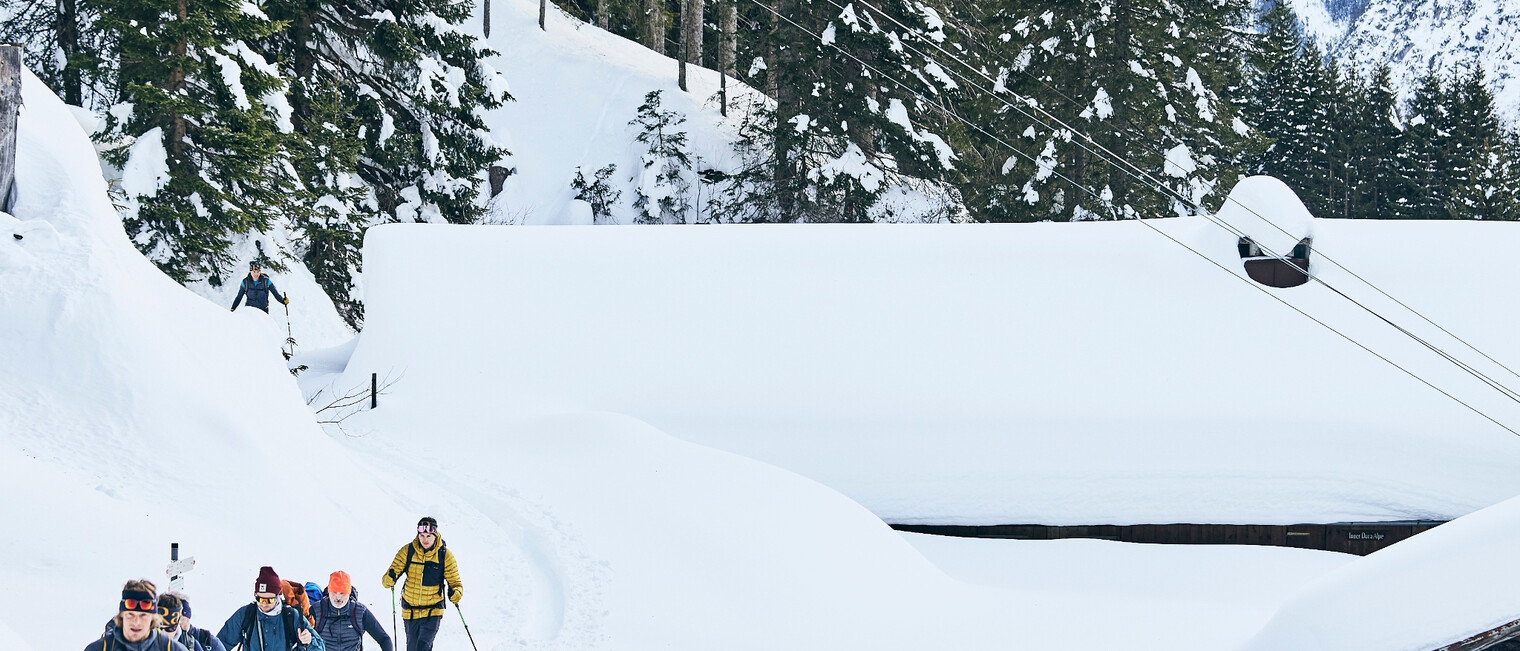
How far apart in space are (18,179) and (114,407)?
2.83 m

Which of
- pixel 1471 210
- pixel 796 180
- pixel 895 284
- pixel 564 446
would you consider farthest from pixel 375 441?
pixel 1471 210

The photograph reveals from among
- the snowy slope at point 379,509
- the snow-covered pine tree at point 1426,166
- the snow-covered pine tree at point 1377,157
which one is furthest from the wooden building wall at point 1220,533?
the snow-covered pine tree at point 1377,157

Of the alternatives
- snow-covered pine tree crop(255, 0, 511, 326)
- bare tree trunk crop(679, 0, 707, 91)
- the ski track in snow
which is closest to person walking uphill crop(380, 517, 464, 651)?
the ski track in snow

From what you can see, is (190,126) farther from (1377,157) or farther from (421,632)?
(1377,157)

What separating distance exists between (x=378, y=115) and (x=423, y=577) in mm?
18735

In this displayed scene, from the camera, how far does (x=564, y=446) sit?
45.2ft

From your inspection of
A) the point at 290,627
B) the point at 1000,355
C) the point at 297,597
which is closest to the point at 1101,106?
the point at 1000,355

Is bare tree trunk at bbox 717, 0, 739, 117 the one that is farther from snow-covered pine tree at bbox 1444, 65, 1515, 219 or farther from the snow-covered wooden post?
the snow-covered wooden post

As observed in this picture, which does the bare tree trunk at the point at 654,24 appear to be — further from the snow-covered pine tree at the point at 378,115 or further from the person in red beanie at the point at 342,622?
the person in red beanie at the point at 342,622

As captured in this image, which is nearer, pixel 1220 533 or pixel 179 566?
pixel 179 566

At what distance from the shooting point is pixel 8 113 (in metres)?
10.2

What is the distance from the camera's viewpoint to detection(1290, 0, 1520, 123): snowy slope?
504ft

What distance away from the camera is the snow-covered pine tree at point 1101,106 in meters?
26.9

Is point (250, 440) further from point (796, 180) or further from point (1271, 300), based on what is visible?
point (796, 180)
